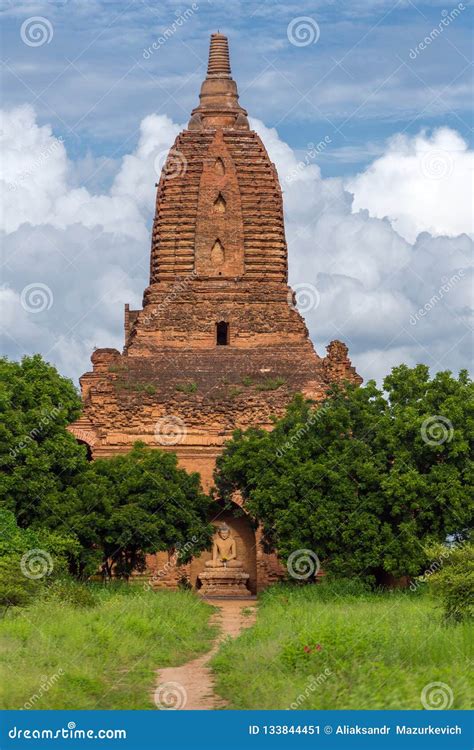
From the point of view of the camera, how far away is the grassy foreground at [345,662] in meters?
17.4

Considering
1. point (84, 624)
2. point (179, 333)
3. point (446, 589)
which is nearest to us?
point (84, 624)

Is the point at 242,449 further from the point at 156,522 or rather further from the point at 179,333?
the point at 179,333

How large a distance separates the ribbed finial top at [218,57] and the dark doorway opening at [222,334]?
27.3 ft

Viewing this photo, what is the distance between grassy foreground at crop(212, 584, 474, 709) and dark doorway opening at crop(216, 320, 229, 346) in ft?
69.5

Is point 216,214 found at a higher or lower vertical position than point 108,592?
higher

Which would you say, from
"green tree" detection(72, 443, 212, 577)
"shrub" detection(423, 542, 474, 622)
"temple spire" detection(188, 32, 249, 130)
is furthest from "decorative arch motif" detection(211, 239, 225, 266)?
"shrub" detection(423, 542, 474, 622)

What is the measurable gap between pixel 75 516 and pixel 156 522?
2.06 meters

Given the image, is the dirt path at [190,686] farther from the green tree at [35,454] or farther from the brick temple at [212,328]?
the brick temple at [212,328]

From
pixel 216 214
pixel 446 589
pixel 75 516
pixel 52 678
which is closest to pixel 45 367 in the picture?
pixel 75 516

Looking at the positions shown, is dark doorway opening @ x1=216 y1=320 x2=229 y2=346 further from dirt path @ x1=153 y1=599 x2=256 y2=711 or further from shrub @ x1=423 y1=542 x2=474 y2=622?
shrub @ x1=423 y1=542 x2=474 y2=622

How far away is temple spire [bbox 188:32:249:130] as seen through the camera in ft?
163

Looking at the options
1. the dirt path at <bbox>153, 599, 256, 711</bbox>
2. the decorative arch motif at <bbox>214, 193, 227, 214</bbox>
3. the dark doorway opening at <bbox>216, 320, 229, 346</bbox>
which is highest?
the decorative arch motif at <bbox>214, 193, 227, 214</bbox>

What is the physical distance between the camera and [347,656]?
64.4 ft

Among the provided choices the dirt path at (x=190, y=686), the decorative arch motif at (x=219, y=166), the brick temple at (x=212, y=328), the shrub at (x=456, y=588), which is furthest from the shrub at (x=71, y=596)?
the decorative arch motif at (x=219, y=166)
